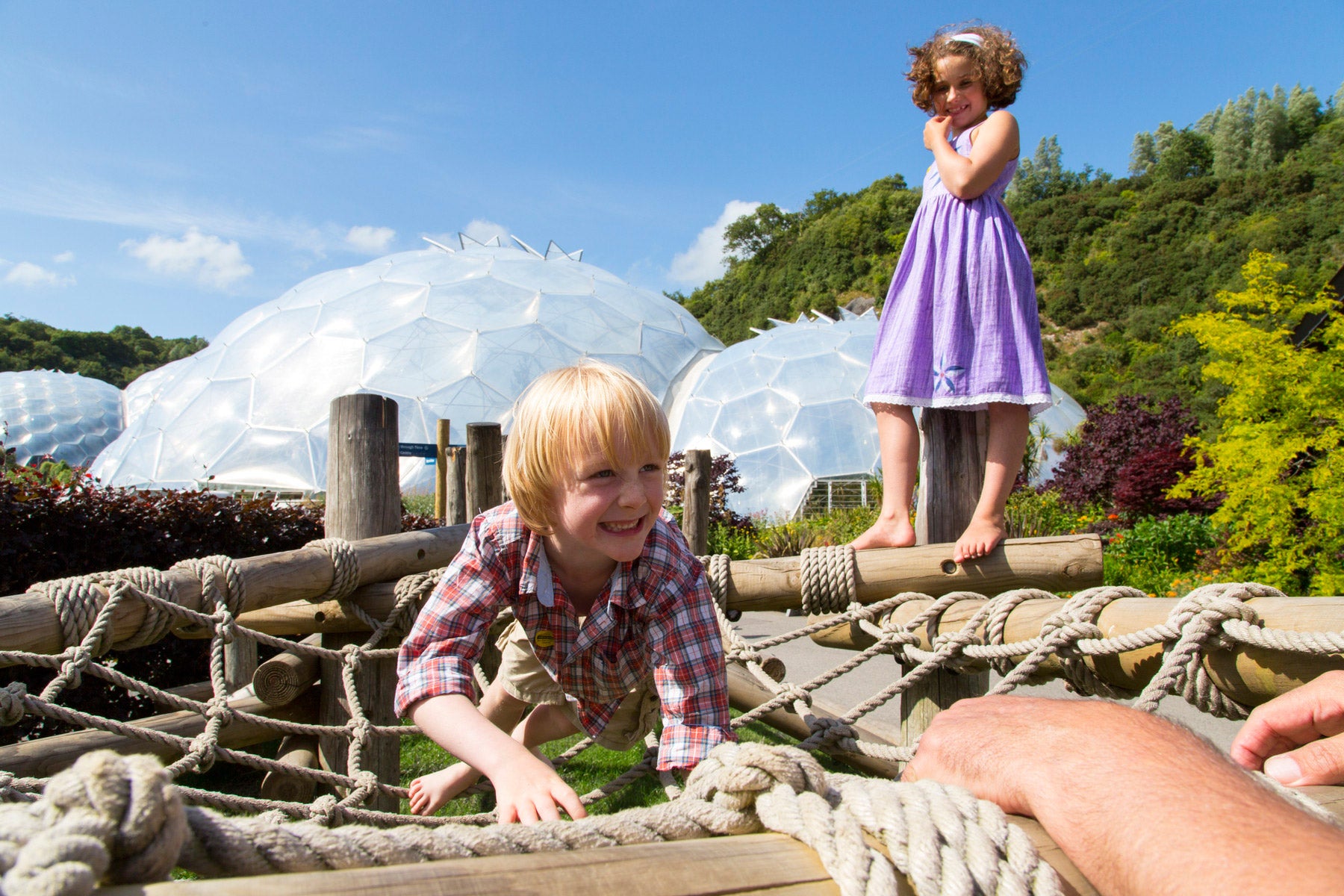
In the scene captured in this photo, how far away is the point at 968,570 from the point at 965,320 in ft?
2.79

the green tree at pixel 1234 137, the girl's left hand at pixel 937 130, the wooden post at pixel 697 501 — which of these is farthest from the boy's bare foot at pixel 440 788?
the green tree at pixel 1234 137

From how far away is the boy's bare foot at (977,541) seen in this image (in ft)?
8.52

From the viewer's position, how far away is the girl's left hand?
2.93m

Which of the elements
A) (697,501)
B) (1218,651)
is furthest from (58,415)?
(1218,651)

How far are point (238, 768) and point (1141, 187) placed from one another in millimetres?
49404

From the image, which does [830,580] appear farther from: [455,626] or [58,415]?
[58,415]

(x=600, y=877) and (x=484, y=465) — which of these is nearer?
(x=600, y=877)

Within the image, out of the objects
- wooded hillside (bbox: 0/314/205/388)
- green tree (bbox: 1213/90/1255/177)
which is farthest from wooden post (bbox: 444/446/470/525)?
green tree (bbox: 1213/90/1255/177)

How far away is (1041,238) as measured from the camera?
42.0 m

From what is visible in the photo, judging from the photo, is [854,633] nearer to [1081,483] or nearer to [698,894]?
[698,894]

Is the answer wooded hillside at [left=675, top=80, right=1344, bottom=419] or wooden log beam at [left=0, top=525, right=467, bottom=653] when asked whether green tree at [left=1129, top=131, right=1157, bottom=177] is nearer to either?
wooded hillside at [left=675, top=80, right=1344, bottom=419]

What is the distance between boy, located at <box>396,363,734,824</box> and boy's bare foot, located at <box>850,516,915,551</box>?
94cm

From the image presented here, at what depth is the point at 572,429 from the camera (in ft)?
5.62

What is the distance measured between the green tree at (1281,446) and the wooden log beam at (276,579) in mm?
5845
